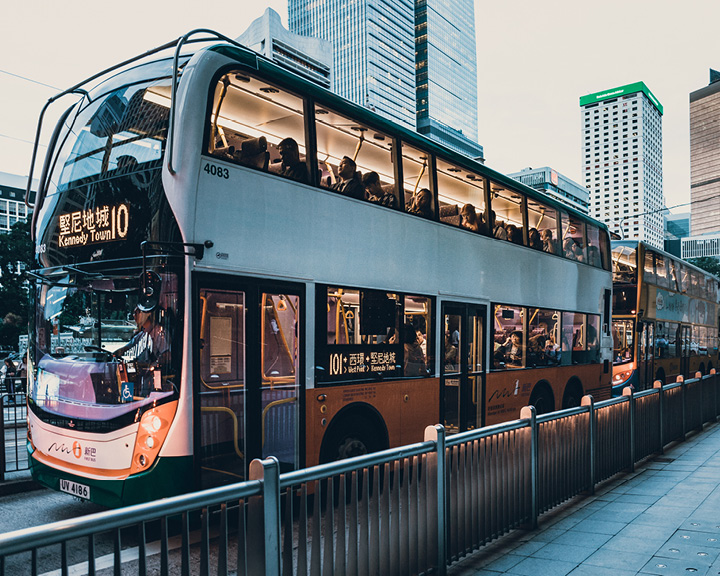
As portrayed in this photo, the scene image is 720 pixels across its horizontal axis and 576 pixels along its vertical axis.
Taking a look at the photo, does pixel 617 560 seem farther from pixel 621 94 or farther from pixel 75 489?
pixel 621 94

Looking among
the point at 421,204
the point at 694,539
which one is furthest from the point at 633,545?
the point at 421,204

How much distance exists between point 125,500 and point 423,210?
510cm

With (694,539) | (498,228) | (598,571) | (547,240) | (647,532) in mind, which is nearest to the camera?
(598,571)

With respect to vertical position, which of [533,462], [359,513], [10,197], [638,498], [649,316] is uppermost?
[10,197]

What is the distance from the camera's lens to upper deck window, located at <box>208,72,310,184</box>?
5.84 meters

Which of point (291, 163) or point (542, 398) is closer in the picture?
point (291, 163)

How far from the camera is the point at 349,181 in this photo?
23.7 feet

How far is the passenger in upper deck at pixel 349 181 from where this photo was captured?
7.11 metres

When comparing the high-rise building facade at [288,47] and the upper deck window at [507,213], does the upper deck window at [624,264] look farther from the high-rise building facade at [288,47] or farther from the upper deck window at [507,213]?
the high-rise building facade at [288,47]

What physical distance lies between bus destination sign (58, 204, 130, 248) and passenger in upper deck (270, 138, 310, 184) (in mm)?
1557

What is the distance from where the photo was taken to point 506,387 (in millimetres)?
10305

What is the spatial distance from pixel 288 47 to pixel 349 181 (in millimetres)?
114039

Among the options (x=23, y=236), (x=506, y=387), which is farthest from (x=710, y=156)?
(x=506, y=387)

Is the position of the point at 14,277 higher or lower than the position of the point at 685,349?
higher
